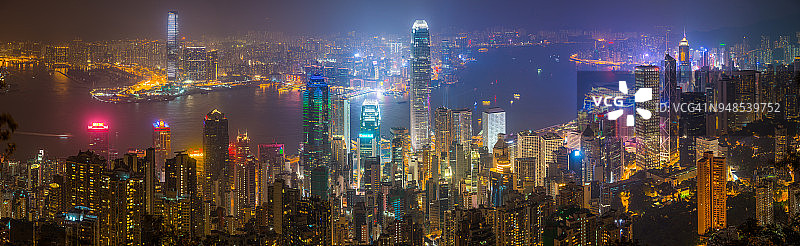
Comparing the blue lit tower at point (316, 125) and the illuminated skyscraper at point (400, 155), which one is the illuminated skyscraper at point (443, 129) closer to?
the illuminated skyscraper at point (400, 155)

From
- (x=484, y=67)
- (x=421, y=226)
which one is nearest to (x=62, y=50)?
(x=421, y=226)

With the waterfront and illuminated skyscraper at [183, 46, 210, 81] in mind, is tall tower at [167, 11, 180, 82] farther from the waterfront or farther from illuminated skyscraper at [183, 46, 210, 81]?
the waterfront

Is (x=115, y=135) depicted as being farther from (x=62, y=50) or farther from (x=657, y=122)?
(x=657, y=122)

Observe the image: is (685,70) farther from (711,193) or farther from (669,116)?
(711,193)

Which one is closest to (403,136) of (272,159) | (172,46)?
(272,159)

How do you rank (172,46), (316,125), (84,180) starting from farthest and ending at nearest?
(316,125), (172,46), (84,180)

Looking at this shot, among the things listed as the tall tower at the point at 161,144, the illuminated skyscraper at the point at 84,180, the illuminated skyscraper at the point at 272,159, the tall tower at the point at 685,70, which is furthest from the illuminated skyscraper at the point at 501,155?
the illuminated skyscraper at the point at 84,180
